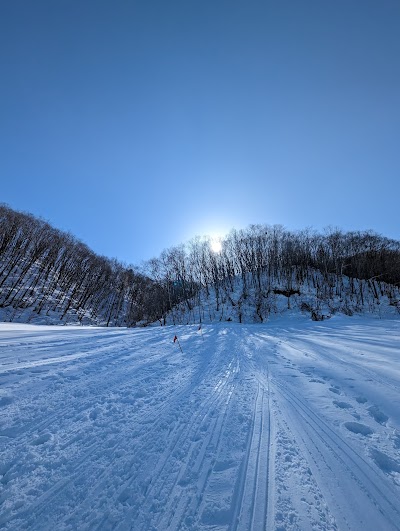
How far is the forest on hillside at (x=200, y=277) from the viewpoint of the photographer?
36875 mm

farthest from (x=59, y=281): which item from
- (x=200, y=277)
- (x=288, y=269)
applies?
(x=288, y=269)

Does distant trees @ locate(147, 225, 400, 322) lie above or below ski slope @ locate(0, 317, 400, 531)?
above

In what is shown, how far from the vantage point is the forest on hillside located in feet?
121

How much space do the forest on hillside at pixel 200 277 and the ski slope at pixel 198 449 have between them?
2990cm

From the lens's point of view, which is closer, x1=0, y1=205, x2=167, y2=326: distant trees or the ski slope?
the ski slope

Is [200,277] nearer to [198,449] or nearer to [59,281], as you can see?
[59,281]

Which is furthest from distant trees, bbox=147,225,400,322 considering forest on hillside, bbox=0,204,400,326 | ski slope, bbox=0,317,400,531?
ski slope, bbox=0,317,400,531

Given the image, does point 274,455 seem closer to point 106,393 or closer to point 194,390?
point 194,390

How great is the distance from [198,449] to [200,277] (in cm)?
4471

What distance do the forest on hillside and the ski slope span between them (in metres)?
29.9

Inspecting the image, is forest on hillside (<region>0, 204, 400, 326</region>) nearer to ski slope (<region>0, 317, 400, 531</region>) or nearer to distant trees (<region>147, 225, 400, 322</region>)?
distant trees (<region>147, 225, 400, 322</region>)

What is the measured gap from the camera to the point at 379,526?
6.99ft

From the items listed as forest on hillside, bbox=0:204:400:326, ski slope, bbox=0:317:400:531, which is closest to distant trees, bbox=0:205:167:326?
forest on hillside, bbox=0:204:400:326

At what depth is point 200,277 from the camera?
47.9 meters
